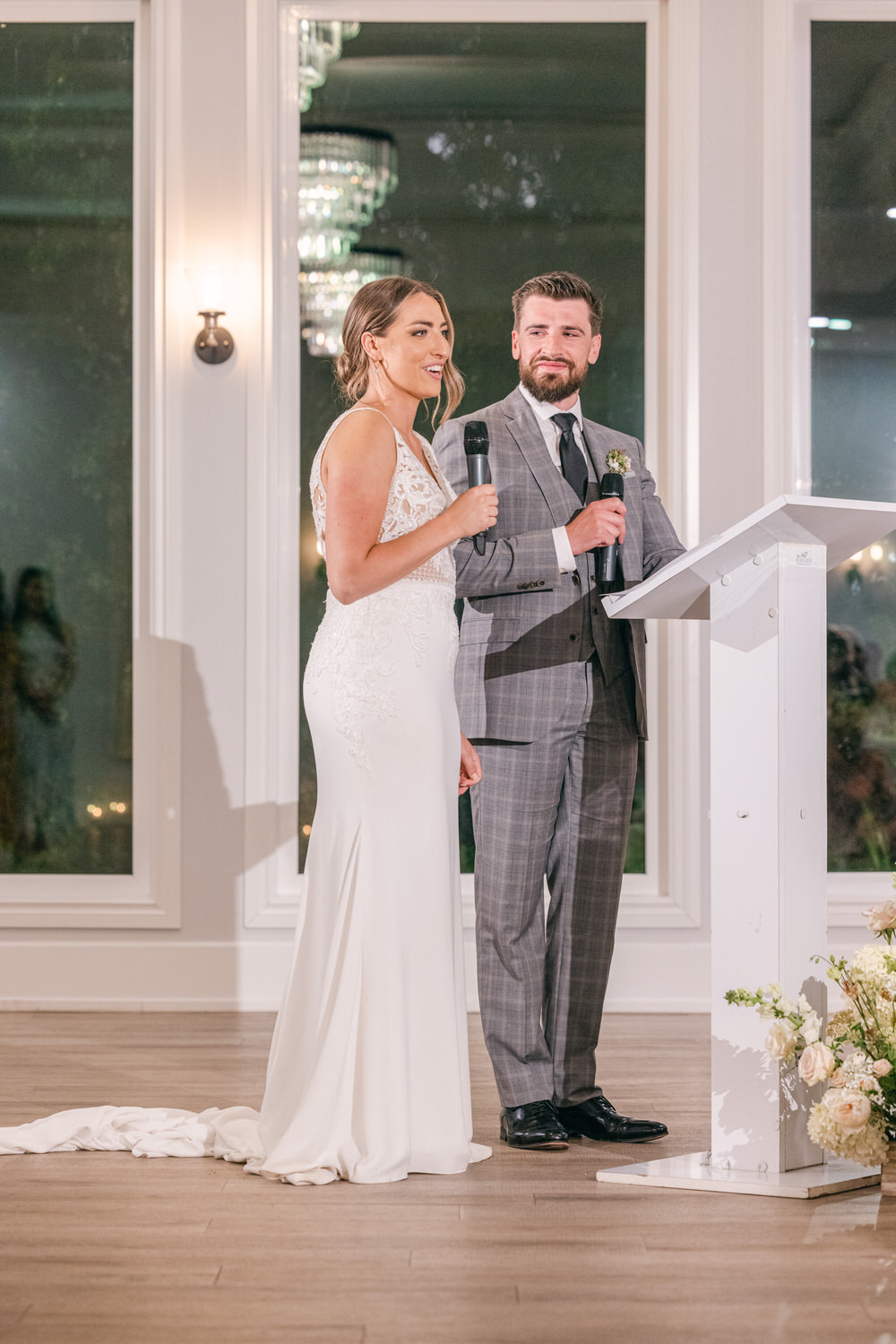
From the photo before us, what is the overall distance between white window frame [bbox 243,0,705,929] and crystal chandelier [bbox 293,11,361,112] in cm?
4

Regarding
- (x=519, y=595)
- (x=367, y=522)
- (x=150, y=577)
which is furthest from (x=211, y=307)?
(x=367, y=522)

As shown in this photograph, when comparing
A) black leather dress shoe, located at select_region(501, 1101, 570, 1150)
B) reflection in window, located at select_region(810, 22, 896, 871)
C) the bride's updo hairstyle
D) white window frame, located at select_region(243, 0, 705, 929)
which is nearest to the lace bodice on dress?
the bride's updo hairstyle

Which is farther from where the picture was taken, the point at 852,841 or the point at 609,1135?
the point at 852,841

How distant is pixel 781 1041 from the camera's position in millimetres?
2430

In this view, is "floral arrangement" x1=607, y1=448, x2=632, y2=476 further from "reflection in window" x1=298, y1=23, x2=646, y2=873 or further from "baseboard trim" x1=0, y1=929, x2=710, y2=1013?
"baseboard trim" x1=0, y1=929, x2=710, y2=1013

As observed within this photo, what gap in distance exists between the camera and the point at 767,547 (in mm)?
2621

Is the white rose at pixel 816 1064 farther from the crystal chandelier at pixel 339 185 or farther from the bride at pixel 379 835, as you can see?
the crystal chandelier at pixel 339 185

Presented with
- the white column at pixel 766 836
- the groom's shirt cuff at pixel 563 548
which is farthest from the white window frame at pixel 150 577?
the white column at pixel 766 836

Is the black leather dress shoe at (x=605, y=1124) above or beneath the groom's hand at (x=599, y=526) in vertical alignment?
beneath

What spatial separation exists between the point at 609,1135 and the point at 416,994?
0.63 metres

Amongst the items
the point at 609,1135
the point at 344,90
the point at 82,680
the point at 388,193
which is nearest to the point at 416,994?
the point at 609,1135

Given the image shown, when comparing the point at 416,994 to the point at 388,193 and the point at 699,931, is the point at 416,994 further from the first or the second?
the point at 388,193

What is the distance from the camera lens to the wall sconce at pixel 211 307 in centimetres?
461

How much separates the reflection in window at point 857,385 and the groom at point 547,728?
1.92 meters
